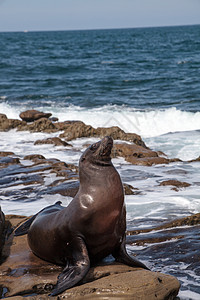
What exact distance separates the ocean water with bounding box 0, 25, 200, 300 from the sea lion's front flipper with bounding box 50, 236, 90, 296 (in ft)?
3.23

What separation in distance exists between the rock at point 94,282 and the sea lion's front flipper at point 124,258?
0.21 feet

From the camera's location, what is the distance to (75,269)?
4.48m

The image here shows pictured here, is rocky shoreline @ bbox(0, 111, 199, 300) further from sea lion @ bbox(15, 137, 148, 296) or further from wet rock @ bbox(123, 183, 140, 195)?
sea lion @ bbox(15, 137, 148, 296)

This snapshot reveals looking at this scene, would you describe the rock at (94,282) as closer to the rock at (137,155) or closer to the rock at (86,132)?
the rock at (137,155)

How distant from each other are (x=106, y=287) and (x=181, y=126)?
1688cm

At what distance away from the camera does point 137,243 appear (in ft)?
20.0

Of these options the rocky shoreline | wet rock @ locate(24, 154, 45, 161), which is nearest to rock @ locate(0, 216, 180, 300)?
the rocky shoreline

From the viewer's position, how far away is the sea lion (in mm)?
4660

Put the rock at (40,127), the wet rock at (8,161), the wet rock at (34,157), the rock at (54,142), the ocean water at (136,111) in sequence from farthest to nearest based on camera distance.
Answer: the rock at (40,127) → the rock at (54,142) → the wet rock at (34,157) → the wet rock at (8,161) → the ocean water at (136,111)

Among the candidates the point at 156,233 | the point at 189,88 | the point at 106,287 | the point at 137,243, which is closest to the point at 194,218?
the point at 156,233

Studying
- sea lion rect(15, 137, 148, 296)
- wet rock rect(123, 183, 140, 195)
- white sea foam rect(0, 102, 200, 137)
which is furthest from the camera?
white sea foam rect(0, 102, 200, 137)

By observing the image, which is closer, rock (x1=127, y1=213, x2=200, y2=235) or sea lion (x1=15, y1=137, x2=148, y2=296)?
Result: sea lion (x1=15, y1=137, x2=148, y2=296)

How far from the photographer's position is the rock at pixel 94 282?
416 centimetres

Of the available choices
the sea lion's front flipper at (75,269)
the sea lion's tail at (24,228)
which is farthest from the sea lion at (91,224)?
the sea lion's tail at (24,228)
